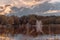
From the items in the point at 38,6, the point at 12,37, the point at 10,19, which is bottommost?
the point at 12,37

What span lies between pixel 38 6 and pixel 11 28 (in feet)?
1.00

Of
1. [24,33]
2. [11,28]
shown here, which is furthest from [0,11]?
[24,33]

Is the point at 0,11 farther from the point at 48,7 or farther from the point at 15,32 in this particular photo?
the point at 48,7

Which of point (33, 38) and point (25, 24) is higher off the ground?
point (25, 24)

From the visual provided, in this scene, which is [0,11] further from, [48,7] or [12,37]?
[48,7]

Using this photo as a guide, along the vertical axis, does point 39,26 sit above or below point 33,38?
above

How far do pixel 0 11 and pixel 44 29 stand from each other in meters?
0.42

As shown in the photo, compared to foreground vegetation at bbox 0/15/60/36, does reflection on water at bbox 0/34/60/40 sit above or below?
below

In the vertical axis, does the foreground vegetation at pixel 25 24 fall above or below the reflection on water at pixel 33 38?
above

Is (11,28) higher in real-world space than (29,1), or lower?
lower

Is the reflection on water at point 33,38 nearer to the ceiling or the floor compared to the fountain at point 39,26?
nearer to the floor

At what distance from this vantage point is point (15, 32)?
132cm


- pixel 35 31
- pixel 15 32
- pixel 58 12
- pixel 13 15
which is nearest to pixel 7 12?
pixel 13 15

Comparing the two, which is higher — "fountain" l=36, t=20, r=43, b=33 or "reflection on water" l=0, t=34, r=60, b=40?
"fountain" l=36, t=20, r=43, b=33
